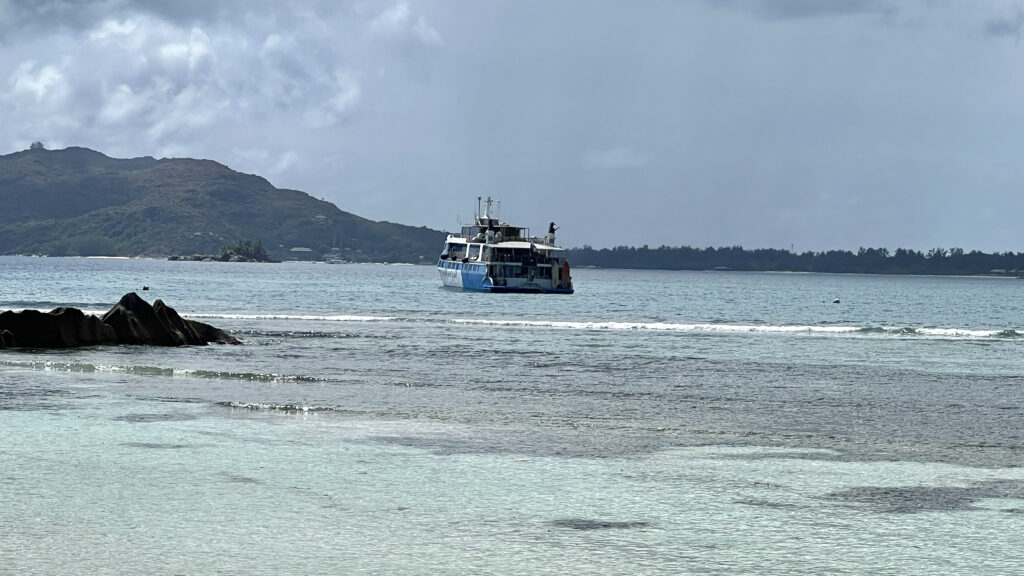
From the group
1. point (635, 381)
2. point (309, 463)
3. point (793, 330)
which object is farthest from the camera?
point (793, 330)

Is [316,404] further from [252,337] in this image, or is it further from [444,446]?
[252,337]

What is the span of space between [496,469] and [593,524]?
2.88 meters

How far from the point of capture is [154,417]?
15945 mm

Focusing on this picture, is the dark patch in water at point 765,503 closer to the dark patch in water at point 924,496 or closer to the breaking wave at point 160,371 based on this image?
the dark patch in water at point 924,496

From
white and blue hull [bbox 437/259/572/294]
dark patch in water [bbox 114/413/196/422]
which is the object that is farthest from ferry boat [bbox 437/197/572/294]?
dark patch in water [bbox 114/413/196/422]

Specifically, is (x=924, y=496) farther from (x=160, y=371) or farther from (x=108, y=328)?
(x=108, y=328)

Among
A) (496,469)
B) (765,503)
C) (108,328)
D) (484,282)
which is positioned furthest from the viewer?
(484,282)

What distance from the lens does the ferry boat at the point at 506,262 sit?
115m

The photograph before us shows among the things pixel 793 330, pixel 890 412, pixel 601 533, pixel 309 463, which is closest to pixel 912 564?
pixel 601 533

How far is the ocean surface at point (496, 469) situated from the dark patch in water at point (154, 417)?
0.18 ft

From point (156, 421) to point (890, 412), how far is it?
12060mm

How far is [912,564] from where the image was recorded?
8125 mm

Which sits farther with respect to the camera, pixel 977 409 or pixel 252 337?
pixel 252 337

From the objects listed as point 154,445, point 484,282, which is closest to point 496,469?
point 154,445
